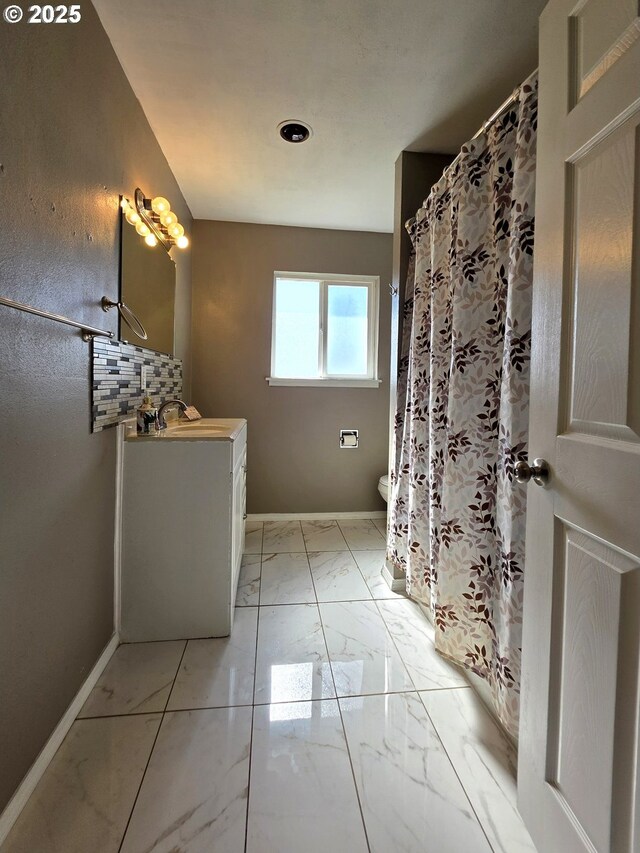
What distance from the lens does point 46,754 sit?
3.42 ft

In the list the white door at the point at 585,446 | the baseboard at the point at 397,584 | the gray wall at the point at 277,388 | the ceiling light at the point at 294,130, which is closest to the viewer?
the white door at the point at 585,446

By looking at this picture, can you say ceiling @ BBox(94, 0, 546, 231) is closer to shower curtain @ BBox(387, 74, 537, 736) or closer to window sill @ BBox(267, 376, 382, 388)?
shower curtain @ BBox(387, 74, 537, 736)

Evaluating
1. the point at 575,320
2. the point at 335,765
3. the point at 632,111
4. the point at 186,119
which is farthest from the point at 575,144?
the point at 186,119

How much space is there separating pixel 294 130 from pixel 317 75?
13.7 inches

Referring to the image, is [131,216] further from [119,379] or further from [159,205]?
[119,379]

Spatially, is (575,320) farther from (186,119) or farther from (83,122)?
(186,119)

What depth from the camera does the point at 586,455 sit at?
71 cm

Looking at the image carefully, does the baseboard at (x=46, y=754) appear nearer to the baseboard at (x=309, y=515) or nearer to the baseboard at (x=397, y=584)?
the baseboard at (x=397, y=584)

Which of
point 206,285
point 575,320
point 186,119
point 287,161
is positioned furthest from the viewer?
point 206,285

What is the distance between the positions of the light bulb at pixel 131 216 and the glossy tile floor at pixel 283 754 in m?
1.80

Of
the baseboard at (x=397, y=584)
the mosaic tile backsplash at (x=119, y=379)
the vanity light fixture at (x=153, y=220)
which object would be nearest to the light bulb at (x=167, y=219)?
the vanity light fixture at (x=153, y=220)

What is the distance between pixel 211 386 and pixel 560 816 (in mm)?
2765

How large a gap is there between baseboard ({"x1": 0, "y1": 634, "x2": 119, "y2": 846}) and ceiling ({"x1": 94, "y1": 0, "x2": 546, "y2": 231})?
2.28 metres

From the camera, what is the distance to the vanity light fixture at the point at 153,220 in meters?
1.62
